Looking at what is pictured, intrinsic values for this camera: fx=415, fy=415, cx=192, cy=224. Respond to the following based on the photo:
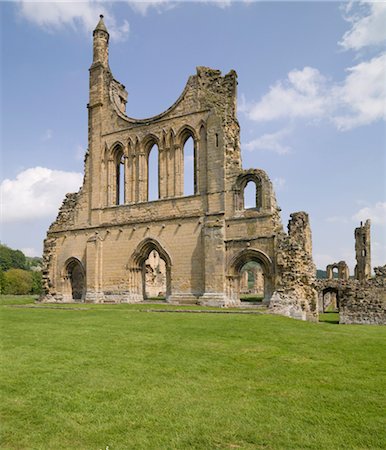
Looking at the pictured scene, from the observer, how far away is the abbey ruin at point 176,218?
1930 centimetres

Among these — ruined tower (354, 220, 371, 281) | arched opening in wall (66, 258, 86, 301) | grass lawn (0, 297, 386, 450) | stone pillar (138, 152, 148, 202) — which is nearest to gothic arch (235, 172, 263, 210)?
stone pillar (138, 152, 148, 202)

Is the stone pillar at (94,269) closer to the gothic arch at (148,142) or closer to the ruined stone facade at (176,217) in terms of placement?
the ruined stone facade at (176,217)

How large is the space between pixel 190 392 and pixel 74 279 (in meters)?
23.3

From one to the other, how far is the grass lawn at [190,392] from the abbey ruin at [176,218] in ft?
32.0

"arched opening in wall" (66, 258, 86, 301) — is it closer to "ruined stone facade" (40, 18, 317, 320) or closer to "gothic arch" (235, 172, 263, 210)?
"ruined stone facade" (40, 18, 317, 320)

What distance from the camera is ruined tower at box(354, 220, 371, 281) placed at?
36938 millimetres

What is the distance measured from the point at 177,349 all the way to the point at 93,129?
19829 millimetres

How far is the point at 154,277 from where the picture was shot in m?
33.3

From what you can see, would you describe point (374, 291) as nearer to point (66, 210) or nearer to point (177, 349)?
point (177, 349)

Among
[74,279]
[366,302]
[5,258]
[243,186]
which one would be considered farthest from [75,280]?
[5,258]

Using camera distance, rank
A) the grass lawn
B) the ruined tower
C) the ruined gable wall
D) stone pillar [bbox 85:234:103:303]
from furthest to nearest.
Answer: the ruined tower → stone pillar [bbox 85:234:103:303] → the ruined gable wall → the grass lawn

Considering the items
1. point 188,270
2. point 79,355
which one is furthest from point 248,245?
point 79,355

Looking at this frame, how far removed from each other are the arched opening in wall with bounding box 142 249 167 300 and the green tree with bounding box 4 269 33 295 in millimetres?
27671

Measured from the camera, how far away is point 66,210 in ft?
84.1
